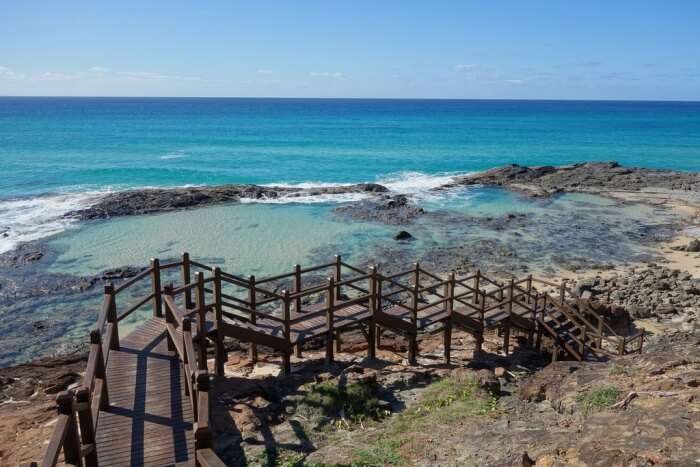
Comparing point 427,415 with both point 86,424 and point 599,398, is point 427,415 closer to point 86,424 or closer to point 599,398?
point 599,398

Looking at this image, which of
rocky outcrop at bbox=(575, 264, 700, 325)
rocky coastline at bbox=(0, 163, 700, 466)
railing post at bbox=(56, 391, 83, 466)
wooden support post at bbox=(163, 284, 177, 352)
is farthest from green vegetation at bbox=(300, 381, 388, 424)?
rocky outcrop at bbox=(575, 264, 700, 325)

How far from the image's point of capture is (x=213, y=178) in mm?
50969

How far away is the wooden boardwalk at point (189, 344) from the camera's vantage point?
6434 mm

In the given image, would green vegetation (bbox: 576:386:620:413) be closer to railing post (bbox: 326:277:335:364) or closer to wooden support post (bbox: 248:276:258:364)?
railing post (bbox: 326:277:335:364)

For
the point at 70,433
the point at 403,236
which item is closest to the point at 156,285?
the point at 70,433

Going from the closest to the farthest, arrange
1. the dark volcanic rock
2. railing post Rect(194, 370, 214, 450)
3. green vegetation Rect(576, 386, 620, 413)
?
1. railing post Rect(194, 370, 214, 450)
2. green vegetation Rect(576, 386, 620, 413)
3. the dark volcanic rock

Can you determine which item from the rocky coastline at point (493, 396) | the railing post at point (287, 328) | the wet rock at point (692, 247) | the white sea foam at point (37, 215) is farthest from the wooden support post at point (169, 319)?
the wet rock at point (692, 247)

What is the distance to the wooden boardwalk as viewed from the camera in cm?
643

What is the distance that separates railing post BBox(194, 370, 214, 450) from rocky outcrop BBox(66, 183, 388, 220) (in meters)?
29.9

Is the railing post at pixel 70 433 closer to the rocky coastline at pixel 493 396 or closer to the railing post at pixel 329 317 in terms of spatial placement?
the rocky coastline at pixel 493 396

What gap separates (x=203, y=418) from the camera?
5.86m

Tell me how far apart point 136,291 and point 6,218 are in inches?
675

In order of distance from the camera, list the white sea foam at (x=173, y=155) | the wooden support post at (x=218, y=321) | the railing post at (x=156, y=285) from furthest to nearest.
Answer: the white sea foam at (x=173, y=155)
the wooden support post at (x=218, y=321)
the railing post at (x=156, y=285)

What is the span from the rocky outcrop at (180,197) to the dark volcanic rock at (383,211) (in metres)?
5.17
